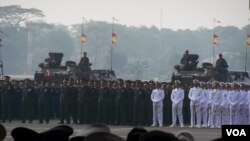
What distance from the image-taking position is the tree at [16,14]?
80.6m

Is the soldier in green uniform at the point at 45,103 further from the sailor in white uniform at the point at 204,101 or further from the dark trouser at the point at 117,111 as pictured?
the sailor in white uniform at the point at 204,101

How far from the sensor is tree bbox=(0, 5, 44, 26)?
8056 cm

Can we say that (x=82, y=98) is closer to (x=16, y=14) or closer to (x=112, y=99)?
(x=112, y=99)

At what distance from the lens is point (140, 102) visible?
24.6m

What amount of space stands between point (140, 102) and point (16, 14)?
60.3 metres

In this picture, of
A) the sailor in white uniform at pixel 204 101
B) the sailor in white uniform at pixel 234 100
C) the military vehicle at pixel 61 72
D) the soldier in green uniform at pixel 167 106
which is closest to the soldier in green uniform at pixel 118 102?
the soldier in green uniform at pixel 167 106

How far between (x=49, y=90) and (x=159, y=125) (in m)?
3.57

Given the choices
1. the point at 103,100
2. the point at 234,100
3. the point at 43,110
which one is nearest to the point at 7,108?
the point at 43,110

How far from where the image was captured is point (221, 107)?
→ 24.5m

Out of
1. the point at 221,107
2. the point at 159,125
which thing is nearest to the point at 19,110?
the point at 159,125

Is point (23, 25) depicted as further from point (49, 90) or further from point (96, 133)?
point (96, 133)

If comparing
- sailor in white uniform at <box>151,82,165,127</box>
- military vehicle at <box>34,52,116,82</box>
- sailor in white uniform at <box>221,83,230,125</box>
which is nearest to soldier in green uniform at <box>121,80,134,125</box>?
sailor in white uniform at <box>151,82,165,127</box>

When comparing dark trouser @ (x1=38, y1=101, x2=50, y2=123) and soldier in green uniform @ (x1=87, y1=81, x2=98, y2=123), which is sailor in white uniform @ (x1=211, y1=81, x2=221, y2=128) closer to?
soldier in green uniform @ (x1=87, y1=81, x2=98, y2=123)

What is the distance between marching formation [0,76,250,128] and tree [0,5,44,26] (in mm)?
56105
